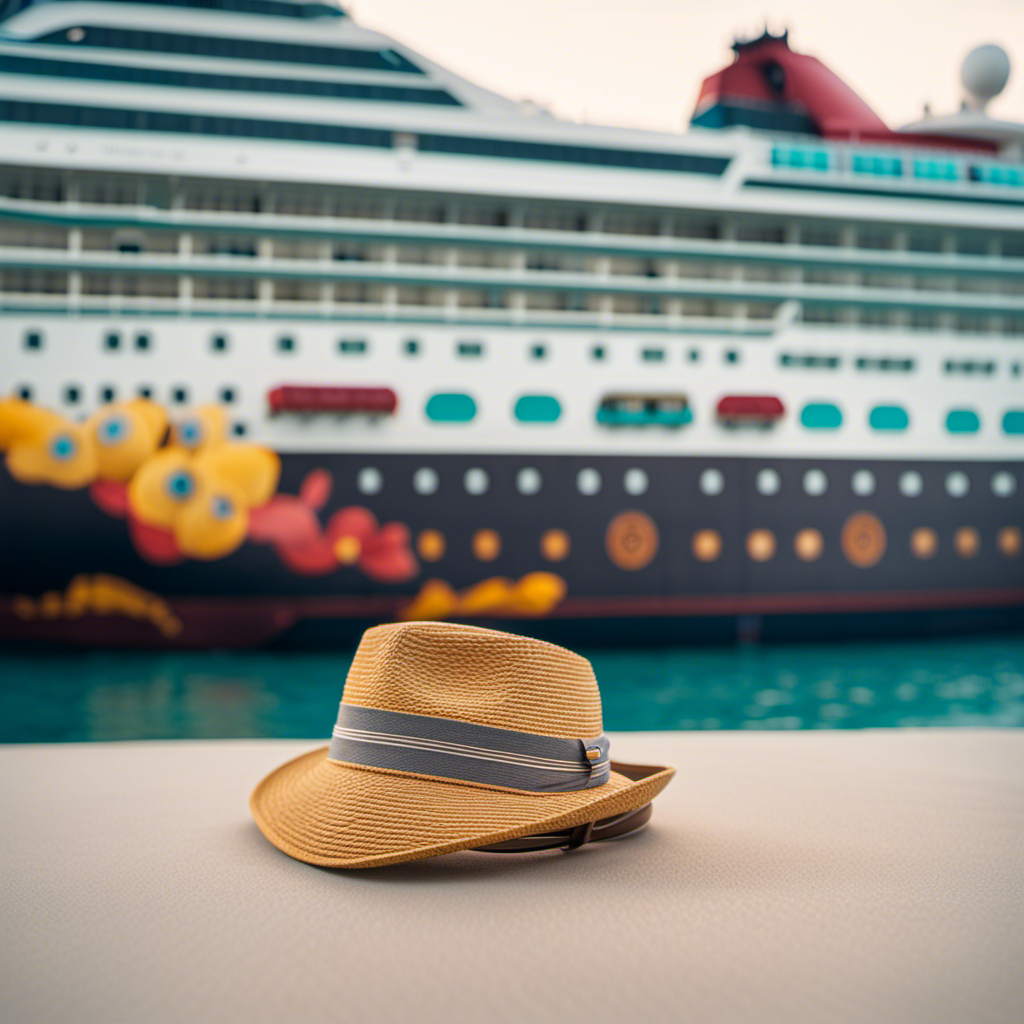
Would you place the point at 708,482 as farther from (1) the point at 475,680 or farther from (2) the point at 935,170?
(1) the point at 475,680

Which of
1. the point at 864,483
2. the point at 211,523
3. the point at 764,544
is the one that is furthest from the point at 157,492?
the point at 864,483

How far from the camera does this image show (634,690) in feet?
24.0

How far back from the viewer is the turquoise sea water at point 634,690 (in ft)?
19.4

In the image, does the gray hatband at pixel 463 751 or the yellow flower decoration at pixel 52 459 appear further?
the yellow flower decoration at pixel 52 459

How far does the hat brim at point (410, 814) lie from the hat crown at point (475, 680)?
104 mm

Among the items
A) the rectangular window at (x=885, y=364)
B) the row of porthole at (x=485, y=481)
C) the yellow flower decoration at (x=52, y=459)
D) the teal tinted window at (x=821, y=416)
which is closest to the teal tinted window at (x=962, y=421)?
the rectangular window at (x=885, y=364)

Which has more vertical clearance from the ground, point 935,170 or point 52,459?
point 935,170

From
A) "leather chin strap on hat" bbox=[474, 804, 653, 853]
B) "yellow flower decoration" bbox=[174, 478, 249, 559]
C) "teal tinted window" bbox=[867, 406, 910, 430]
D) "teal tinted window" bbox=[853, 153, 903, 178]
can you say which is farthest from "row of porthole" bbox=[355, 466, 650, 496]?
"leather chin strap on hat" bbox=[474, 804, 653, 853]

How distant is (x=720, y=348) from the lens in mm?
10211

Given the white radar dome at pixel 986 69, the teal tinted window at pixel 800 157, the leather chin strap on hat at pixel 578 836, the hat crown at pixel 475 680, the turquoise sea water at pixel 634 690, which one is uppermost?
the white radar dome at pixel 986 69

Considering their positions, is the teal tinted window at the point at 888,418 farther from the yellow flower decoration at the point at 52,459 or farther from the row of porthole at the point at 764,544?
the yellow flower decoration at the point at 52,459

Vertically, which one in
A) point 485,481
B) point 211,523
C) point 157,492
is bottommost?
point 211,523

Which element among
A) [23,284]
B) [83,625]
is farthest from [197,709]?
[23,284]

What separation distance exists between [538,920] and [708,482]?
8.95 meters
